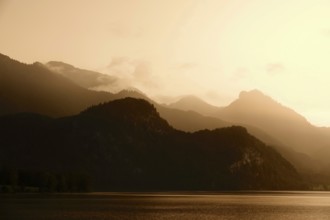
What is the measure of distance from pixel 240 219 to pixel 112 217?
96.6 feet

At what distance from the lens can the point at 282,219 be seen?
144000 millimetres

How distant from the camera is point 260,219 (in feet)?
461

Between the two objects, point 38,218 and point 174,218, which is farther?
point 174,218

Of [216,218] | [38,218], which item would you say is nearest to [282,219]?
[216,218]

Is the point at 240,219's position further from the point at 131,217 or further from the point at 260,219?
the point at 131,217

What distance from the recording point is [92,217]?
439 feet

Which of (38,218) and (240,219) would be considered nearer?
(38,218)

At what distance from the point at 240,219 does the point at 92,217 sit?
34.0m

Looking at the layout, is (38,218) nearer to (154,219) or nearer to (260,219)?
(154,219)

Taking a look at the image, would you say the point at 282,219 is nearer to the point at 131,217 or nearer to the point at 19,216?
the point at 131,217

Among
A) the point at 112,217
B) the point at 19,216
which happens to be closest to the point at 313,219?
the point at 112,217

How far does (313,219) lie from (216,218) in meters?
23.2

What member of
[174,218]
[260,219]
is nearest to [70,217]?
[174,218]

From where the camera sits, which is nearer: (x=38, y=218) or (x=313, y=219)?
(x=38, y=218)
